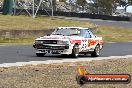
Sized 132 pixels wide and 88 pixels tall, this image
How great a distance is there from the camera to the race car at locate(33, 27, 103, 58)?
2197cm

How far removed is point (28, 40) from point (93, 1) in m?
123

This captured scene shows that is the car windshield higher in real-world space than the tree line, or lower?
higher

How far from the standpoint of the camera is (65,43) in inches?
861

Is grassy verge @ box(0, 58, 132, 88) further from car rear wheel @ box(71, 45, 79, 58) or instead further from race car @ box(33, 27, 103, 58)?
car rear wheel @ box(71, 45, 79, 58)

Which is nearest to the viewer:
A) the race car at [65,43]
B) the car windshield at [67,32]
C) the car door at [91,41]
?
the race car at [65,43]

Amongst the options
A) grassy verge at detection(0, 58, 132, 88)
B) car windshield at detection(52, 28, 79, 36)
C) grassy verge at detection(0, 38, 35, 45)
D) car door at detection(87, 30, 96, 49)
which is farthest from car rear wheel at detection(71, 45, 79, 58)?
grassy verge at detection(0, 38, 35, 45)

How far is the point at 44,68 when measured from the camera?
16547 millimetres

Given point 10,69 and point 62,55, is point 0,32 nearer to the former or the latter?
point 62,55

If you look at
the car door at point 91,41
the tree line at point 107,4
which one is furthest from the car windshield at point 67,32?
the tree line at point 107,4

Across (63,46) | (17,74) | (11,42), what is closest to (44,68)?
(17,74)

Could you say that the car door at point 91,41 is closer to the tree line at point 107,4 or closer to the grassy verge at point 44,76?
the grassy verge at point 44,76

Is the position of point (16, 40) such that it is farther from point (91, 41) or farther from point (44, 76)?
point (44, 76)

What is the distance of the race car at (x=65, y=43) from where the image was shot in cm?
2197

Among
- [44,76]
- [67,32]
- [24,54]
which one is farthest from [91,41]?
[44,76]
